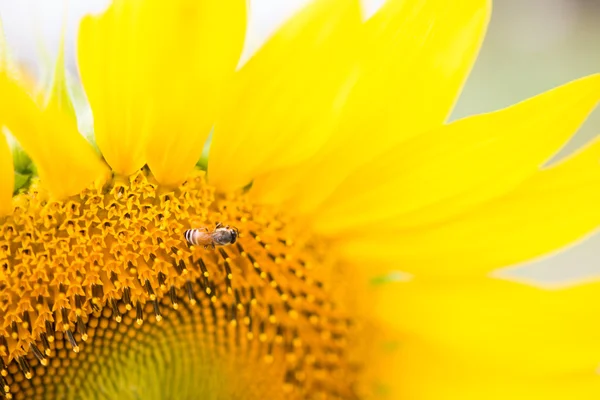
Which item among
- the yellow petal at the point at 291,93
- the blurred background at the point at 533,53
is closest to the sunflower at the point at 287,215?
the yellow petal at the point at 291,93

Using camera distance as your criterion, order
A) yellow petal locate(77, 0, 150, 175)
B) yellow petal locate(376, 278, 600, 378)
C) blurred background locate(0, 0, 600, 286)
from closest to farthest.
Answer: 1. yellow petal locate(77, 0, 150, 175)
2. yellow petal locate(376, 278, 600, 378)
3. blurred background locate(0, 0, 600, 286)

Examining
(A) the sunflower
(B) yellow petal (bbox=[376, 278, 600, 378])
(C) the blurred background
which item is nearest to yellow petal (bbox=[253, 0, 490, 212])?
(A) the sunflower

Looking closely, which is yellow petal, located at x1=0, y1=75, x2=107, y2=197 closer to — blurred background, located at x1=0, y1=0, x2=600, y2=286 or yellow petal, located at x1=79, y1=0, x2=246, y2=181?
yellow petal, located at x1=79, y1=0, x2=246, y2=181

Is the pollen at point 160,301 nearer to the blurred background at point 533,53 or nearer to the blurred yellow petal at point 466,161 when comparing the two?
the blurred yellow petal at point 466,161

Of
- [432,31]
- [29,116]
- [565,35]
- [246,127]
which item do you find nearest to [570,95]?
[432,31]

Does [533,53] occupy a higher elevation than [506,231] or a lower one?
higher

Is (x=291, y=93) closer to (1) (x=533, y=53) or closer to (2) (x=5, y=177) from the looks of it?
(2) (x=5, y=177)

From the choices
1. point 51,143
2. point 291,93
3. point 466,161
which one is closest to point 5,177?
point 51,143
